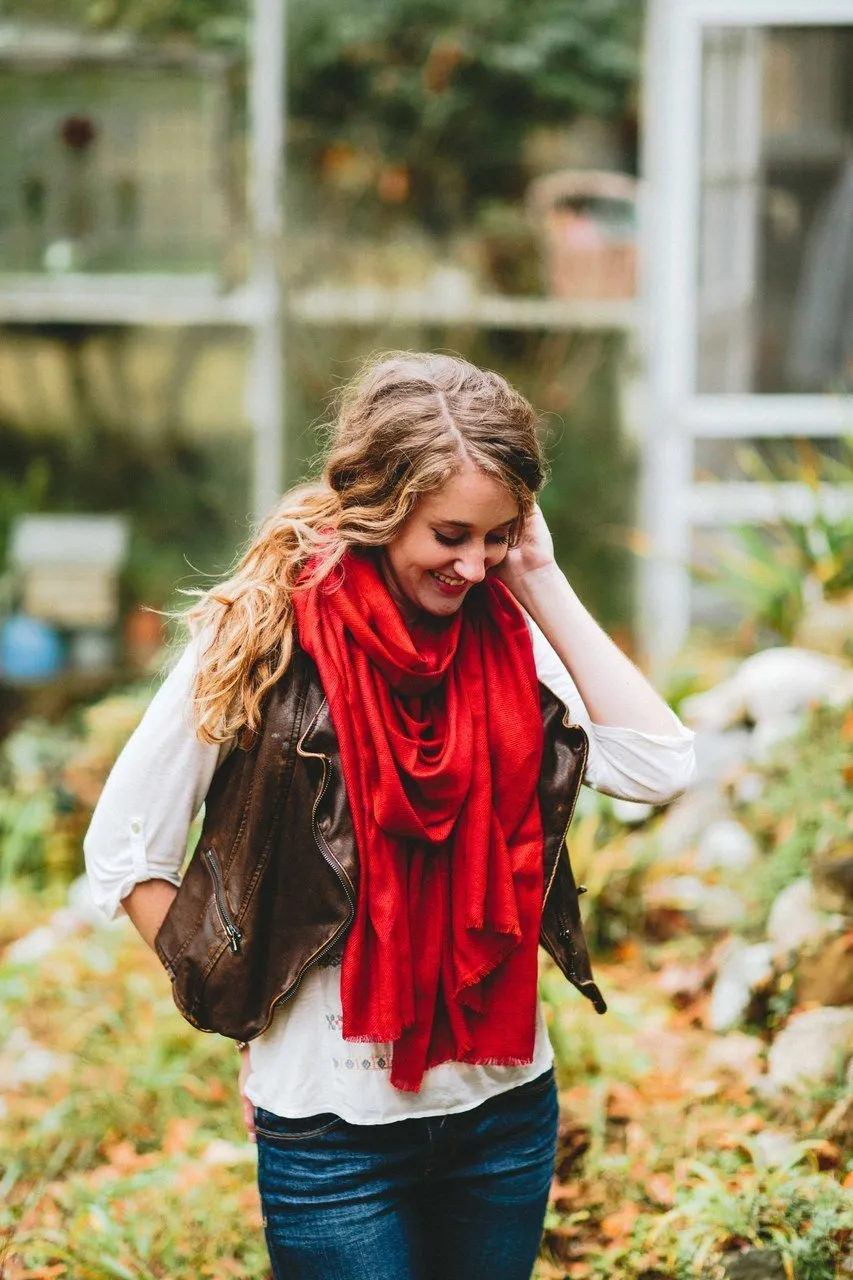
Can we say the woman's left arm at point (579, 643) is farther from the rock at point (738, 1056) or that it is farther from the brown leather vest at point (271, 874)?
the rock at point (738, 1056)

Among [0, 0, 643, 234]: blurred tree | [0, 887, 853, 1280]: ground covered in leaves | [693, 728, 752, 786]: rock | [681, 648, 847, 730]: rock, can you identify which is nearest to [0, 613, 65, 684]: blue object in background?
[0, 887, 853, 1280]: ground covered in leaves

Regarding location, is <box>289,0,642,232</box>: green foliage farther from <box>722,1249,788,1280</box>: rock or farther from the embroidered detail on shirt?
the embroidered detail on shirt

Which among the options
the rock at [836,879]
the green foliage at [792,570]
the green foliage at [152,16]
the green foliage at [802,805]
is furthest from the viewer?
the green foliage at [152,16]

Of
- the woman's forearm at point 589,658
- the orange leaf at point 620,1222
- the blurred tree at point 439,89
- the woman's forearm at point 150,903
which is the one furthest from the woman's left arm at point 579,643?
the blurred tree at point 439,89

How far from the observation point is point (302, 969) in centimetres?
183

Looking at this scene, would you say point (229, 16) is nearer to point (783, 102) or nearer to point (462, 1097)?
point (783, 102)

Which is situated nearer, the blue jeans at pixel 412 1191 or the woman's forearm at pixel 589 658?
the blue jeans at pixel 412 1191

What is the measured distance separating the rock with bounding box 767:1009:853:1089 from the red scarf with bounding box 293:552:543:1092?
1.60 meters

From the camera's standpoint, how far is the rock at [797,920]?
11.8ft

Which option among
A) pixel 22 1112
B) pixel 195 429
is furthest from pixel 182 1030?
pixel 195 429

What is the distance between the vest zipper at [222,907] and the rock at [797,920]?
2126 mm

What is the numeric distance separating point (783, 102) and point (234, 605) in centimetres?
509

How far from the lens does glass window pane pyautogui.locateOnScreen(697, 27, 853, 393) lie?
6031mm

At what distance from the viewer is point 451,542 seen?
184cm
